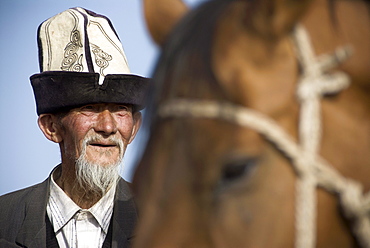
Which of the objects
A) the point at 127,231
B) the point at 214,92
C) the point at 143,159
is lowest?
the point at 127,231

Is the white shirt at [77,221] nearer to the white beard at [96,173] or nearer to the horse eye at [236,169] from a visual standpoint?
the white beard at [96,173]

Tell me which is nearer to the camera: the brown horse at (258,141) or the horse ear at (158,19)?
the brown horse at (258,141)

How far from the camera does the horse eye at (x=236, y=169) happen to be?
883mm

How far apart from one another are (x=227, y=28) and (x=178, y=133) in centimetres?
20

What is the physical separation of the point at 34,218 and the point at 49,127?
0.63 meters

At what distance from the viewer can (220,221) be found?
88 cm

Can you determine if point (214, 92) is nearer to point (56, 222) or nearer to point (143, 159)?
point (143, 159)

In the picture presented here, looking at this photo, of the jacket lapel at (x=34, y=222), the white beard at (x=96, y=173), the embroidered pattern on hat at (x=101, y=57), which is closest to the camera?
the jacket lapel at (x=34, y=222)

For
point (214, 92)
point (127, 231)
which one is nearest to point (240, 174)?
point (214, 92)

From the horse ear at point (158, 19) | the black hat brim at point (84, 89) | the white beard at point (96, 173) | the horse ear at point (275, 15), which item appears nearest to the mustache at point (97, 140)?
the white beard at point (96, 173)

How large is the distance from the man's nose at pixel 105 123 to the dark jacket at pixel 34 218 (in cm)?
30

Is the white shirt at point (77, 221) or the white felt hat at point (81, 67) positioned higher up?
the white felt hat at point (81, 67)

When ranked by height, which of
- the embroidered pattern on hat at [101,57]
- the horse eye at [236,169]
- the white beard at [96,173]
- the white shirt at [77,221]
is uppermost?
the embroidered pattern on hat at [101,57]

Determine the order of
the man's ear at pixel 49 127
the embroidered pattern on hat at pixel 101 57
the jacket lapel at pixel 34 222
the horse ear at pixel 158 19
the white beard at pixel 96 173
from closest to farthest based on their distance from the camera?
the horse ear at pixel 158 19 < the jacket lapel at pixel 34 222 < the white beard at pixel 96 173 < the embroidered pattern on hat at pixel 101 57 < the man's ear at pixel 49 127
